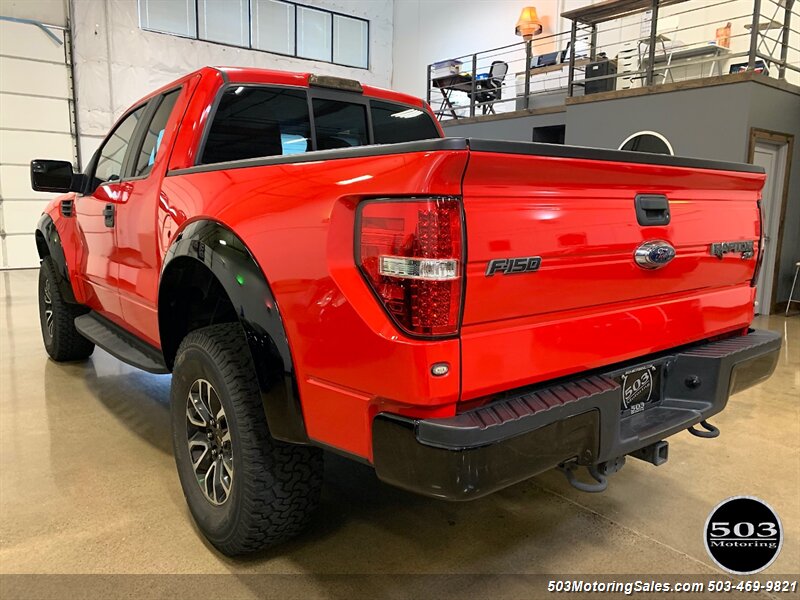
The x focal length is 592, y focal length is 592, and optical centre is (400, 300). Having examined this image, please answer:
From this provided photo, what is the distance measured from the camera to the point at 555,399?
1.45 meters

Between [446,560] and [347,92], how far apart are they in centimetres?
214

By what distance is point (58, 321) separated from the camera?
4.05m

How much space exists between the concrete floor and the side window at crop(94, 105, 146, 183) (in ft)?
4.40

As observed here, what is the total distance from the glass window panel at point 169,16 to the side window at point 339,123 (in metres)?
12.0

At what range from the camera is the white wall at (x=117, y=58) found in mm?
11484

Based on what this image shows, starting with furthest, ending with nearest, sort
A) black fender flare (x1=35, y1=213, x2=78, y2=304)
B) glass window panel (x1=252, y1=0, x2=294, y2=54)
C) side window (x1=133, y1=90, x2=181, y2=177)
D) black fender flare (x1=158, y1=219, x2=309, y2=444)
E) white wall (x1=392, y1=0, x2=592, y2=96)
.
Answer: glass window panel (x1=252, y1=0, x2=294, y2=54) → white wall (x1=392, y1=0, x2=592, y2=96) → black fender flare (x1=35, y1=213, x2=78, y2=304) → side window (x1=133, y1=90, x2=181, y2=177) → black fender flare (x1=158, y1=219, x2=309, y2=444)

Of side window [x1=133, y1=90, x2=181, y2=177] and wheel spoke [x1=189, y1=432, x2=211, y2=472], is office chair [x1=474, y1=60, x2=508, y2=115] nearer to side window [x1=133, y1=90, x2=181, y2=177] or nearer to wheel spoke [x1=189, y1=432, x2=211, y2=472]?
side window [x1=133, y1=90, x2=181, y2=177]

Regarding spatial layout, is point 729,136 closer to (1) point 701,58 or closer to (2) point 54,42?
(1) point 701,58

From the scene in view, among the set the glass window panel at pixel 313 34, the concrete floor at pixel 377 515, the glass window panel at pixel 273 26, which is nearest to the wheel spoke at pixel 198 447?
the concrete floor at pixel 377 515

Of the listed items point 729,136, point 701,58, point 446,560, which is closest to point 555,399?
point 446,560

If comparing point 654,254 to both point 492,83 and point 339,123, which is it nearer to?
point 339,123

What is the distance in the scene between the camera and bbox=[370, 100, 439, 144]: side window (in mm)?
3023

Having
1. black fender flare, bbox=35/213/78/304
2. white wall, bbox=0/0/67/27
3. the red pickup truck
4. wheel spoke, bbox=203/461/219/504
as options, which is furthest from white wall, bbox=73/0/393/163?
wheel spoke, bbox=203/461/219/504

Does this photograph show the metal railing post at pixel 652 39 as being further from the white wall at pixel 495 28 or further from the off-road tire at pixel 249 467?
the off-road tire at pixel 249 467
